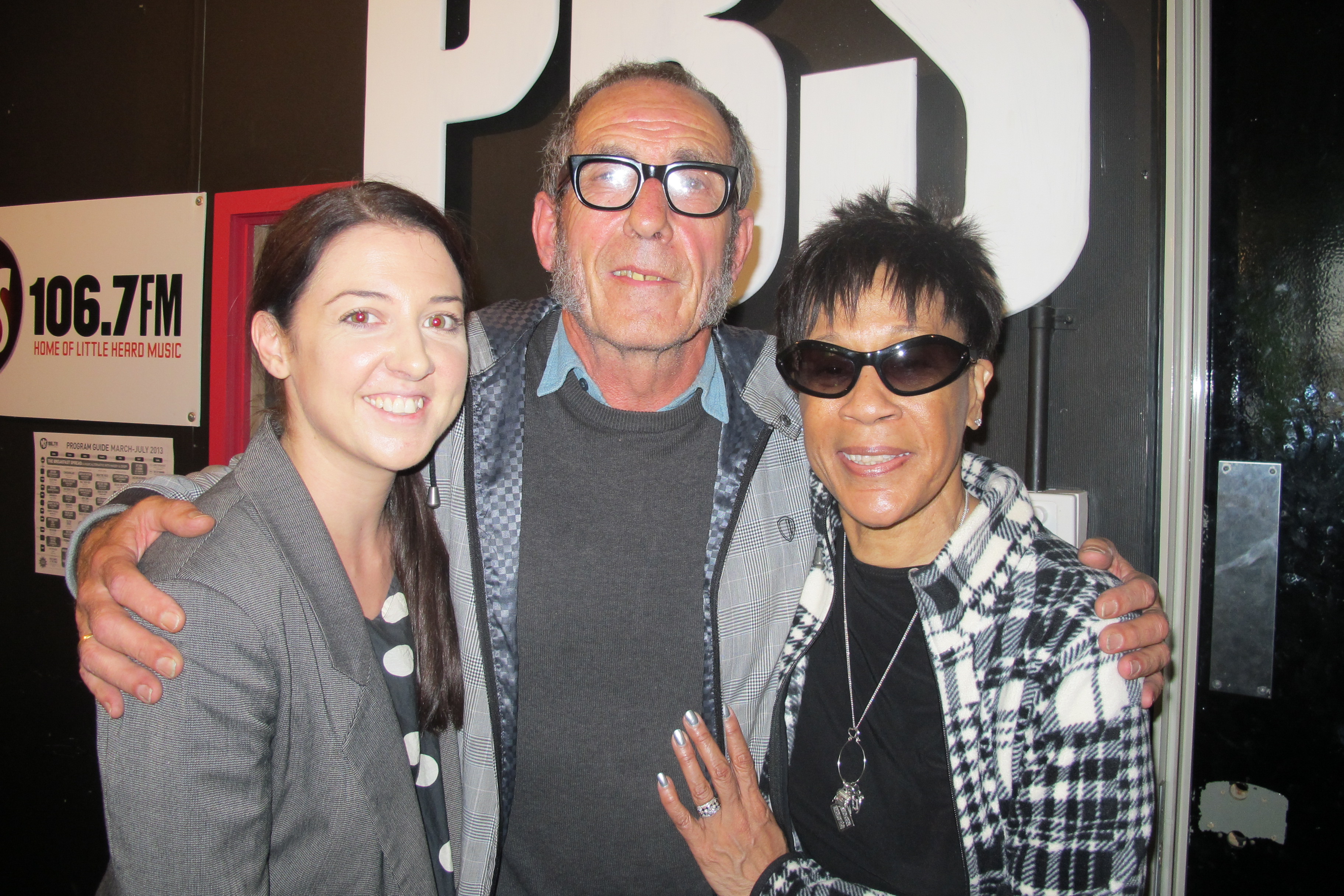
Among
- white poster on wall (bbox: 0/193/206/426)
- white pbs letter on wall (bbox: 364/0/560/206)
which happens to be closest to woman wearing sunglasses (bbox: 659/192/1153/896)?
white pbs letter on wall (bbox: 364/0/560/206)

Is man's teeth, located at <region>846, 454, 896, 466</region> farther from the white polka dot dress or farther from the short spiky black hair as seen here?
the white polka dot dress

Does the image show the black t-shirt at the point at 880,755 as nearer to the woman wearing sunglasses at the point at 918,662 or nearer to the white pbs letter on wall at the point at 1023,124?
the woman wearing sunglasses at the point at 918,662

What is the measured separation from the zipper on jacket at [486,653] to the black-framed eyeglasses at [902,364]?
797 mm

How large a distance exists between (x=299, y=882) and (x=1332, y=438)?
2436 mm

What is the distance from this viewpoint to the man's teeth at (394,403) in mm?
1326

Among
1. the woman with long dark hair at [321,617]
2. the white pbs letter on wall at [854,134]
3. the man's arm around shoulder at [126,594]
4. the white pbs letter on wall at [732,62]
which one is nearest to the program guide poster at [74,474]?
the man's arm around shoulder at [126,594]

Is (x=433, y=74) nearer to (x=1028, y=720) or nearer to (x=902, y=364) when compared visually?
(x=902, y=364)

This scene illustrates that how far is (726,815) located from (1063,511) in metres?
1.14

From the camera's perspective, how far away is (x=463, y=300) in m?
1.46

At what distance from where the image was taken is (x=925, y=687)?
1.34 meters

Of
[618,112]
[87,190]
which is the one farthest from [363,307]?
[87,190]

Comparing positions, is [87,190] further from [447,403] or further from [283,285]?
[447,403]

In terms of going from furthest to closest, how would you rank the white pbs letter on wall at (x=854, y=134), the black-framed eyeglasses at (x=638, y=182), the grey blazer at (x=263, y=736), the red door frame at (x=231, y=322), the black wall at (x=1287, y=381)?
the red door frame at (x=231, y=322), the white pbs letter on wall at (x=854, y=134), the black wall at (x=1287, y=381), the black-framed eyeglasses at (x=638, y=182), the grey blazer at (x=263, y=736)

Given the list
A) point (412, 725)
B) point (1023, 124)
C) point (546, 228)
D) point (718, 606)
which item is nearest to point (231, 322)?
point (546, 228)
